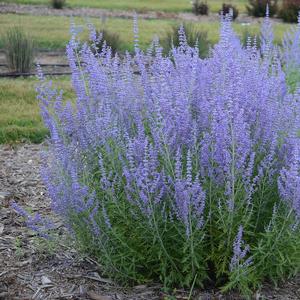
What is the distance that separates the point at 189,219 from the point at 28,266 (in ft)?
4.65

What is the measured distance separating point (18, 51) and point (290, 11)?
1288cm

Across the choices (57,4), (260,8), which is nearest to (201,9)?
(260,8)

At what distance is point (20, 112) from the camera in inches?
318

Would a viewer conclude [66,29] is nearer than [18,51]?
No

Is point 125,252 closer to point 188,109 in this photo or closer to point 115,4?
point 188,109

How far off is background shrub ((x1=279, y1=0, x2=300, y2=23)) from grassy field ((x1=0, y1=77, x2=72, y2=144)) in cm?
1287

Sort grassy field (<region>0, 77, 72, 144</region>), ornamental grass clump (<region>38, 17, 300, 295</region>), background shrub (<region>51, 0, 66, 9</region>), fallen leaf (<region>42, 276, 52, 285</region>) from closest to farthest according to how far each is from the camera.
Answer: ornamental grass clump (<region>38, 17, 300, 295</region>) → fallen leaf (<region>42, 276, 52, 285</region>) → grassy field (<region>0, 77, 72, 144</region>) → background shrub (<region>51, 0, 66, 9</region>)

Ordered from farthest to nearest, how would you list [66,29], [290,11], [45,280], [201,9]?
1. [201,9]
2. [290,11]
3. [66,29]
4. [45,280]

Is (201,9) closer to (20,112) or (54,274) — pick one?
(20,112)

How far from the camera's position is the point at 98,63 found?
3.93 m

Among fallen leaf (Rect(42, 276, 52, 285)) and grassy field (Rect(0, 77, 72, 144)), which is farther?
grassy field (Rect(0, 77, 72, 144))

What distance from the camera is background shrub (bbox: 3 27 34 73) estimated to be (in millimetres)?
11062

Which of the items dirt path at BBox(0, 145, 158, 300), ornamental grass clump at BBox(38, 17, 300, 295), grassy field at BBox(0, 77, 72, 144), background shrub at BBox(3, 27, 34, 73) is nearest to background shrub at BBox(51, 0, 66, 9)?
background shrub at BBox(3, 27, 34, 73)

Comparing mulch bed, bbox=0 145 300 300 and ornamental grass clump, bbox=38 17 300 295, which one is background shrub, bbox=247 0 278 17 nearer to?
mulch bed, bbox=0 145 300 300
